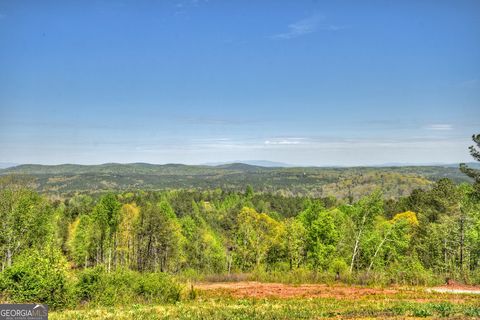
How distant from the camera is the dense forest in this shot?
21.1 meters

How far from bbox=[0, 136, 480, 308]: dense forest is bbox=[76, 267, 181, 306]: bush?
2.4 inches

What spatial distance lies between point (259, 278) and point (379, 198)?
693 inches

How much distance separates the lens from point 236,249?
64.1 m

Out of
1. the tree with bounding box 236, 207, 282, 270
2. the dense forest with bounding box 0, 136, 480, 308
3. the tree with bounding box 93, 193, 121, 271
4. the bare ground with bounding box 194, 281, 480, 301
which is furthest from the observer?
the tree with bounding box 93, 193, 121, 271

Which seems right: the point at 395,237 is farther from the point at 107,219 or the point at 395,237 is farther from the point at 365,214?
the point at 107,219

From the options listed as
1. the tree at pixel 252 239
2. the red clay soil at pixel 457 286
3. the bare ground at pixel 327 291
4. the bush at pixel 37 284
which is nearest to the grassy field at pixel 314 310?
the bare ground at pixel 327 291

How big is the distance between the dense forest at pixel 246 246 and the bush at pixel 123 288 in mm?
60

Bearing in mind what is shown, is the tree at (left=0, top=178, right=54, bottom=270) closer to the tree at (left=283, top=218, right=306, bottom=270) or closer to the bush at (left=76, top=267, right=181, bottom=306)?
the bush at (left=76, top=267, right=181, bottom=306)

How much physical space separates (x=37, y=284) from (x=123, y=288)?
4.74m

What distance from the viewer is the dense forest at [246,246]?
69.3 feet

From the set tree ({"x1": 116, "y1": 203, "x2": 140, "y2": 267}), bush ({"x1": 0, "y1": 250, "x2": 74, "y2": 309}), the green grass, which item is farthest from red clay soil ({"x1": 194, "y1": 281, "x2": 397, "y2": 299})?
tree ({"x1": 116, "y1": 203, "x2": 140, "y2": 267})

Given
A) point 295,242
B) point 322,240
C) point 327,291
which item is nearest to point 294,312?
point 327,291

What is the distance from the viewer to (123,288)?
21875 mm

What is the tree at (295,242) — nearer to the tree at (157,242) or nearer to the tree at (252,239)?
the tree at (252,239)
